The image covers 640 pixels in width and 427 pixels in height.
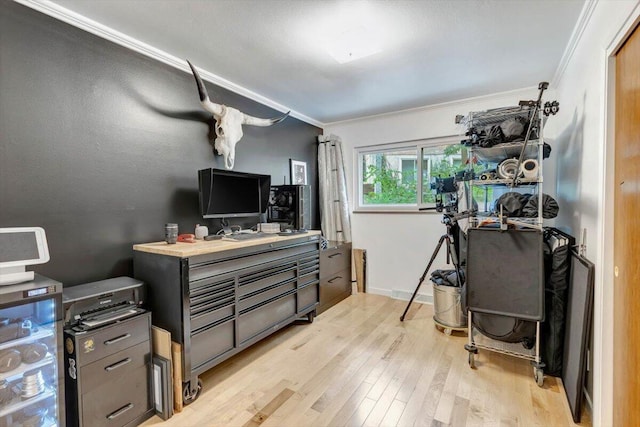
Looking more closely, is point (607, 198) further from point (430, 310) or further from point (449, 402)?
point (430, 310)

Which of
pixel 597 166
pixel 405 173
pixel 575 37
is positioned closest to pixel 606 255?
pixel 597 166

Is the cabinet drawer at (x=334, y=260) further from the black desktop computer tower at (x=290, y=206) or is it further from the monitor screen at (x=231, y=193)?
the monitor screen at (x=231, y=193)

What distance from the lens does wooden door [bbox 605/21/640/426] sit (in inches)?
47.4

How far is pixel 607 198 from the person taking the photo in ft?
4.82

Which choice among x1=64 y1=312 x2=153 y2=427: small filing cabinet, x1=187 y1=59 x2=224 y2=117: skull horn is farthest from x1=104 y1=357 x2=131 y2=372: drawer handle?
x1=187 y1=59 x2=224 y2=117: skull horn

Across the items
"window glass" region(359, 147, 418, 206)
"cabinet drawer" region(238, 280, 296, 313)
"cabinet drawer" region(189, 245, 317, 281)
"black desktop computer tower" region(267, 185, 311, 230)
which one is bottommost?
"cabinet drawer" region(238, 280, 296, 313)

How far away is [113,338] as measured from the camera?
1.60 metres

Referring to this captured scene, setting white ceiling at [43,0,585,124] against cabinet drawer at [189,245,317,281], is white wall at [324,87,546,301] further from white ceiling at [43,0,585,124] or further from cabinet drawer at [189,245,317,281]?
cabinet drawer at [189,245,317,281]

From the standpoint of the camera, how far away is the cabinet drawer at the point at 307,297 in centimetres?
290

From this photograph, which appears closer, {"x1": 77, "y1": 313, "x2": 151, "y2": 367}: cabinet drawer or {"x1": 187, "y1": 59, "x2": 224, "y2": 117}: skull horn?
{"x1": 77, "y1": 313, "x2": 151, "y2": 367}: cabinet drawer

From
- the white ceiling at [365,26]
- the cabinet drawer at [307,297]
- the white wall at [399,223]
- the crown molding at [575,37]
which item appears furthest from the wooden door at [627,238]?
the cabinet drawer at [307,297]

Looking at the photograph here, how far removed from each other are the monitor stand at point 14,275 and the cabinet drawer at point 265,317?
1.26m

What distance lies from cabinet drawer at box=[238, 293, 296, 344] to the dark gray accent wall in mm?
923

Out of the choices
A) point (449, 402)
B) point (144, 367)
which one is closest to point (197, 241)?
point (144, 367)
